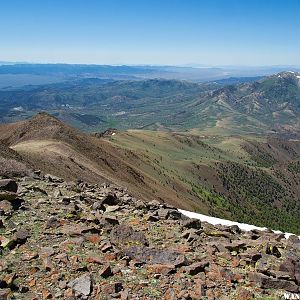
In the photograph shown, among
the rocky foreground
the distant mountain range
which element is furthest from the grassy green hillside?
the rocky foreground

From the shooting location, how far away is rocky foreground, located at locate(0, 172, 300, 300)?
1395cm

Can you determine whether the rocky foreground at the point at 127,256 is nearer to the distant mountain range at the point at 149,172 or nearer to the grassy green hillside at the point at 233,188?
the distant mountain range at the point at 149,172

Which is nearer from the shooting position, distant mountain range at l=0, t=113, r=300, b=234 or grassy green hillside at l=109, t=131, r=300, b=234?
distant mountain range at l=0, t=113, r=300, b=234

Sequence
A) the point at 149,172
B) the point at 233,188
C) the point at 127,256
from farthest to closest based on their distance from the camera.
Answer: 1. the point at 233,188
2. the point at 149,172
3. the point at 127,256

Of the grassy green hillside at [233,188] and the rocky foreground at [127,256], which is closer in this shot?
the rocky foreground at [127,256]

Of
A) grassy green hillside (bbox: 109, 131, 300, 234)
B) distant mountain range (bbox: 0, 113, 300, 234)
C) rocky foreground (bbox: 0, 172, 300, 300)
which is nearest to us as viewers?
rocky foreground (bbox: 0, 172, 300, 300)

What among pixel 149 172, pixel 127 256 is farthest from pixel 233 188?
pixel 127 256

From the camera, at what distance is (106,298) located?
1345 centimetres

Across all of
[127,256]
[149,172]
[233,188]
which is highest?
[127,256]

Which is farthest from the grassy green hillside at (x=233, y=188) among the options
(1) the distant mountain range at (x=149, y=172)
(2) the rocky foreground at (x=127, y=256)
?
(2) the rocky foreground at (x=127, y=256)

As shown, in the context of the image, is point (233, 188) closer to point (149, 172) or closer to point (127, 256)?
point (149, 172)

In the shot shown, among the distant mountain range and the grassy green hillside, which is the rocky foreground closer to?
the distant mountain range

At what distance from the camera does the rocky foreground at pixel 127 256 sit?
13953 mm

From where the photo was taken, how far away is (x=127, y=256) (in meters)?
16.3
